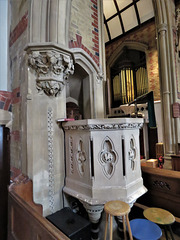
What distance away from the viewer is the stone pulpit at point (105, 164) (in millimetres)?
1636

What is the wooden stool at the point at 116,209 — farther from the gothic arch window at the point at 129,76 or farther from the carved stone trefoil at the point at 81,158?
the gothic arch window at the point at 129,76

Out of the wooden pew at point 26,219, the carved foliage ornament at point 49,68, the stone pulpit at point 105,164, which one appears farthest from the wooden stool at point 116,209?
the carved foliage ornament at point 49,68

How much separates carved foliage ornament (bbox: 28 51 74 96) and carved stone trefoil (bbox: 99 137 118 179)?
898 millimetres

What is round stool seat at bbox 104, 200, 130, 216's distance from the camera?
1.35 metres

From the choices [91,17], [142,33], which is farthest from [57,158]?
[142,33]

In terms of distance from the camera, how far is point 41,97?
1.88 meters

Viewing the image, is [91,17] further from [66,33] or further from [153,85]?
[153,85]

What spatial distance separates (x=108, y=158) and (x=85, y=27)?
2.17m

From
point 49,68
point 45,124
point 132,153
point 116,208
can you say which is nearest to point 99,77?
point 49,68

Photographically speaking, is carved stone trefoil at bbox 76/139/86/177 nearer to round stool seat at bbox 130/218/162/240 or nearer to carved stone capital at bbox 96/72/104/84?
round stool seat at bbox 130/218/162/240

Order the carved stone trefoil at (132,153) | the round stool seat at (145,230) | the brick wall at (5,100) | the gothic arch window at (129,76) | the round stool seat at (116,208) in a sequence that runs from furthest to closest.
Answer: the gothic arch window at (129,76) < the brick wall at (5,100) < the carved stone trefoil at (132,153) < the round stool seat at (145,230) < the round stool seat at (116,208)

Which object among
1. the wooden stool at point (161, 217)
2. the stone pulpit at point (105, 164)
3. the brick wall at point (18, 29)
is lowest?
the wooden stool at point (161, 217)

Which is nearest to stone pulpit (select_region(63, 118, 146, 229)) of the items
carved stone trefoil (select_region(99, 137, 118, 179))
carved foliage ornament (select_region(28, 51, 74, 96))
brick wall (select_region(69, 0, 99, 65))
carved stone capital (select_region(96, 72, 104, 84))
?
carved stone trefoil (select_region(99, 137, 118, 179))

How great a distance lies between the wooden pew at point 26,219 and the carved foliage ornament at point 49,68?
1.08 m
